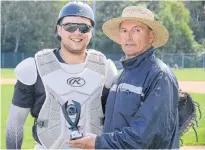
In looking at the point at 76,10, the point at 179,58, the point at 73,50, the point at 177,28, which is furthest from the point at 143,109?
the point at 179,58

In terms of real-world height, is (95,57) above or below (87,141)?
above

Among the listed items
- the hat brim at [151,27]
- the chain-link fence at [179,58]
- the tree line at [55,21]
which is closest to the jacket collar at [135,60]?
the hat brim at [151,27]

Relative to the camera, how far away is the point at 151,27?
253cm

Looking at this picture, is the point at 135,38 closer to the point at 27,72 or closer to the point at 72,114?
the point at 72,114

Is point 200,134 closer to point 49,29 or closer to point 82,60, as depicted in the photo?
point 82,60

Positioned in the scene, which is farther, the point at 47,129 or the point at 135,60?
the point at 47,129

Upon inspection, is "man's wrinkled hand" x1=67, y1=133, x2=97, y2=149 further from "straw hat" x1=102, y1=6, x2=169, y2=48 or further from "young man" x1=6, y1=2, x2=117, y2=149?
"straw hat" x1=102, y1=6, x2=169, y2=48

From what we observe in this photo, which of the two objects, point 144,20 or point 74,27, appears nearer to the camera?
point 144,20

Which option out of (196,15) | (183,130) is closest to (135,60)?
(183,130)

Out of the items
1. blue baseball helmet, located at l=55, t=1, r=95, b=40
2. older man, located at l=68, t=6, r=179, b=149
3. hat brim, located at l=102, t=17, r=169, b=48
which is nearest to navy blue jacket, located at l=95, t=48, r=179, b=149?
older man, located at l=68, t=6, r=179, b=149

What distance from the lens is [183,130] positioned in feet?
8.61

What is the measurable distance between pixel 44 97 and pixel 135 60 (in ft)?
2.17

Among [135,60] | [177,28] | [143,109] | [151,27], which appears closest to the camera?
[143,109]

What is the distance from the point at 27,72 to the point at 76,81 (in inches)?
10.7
